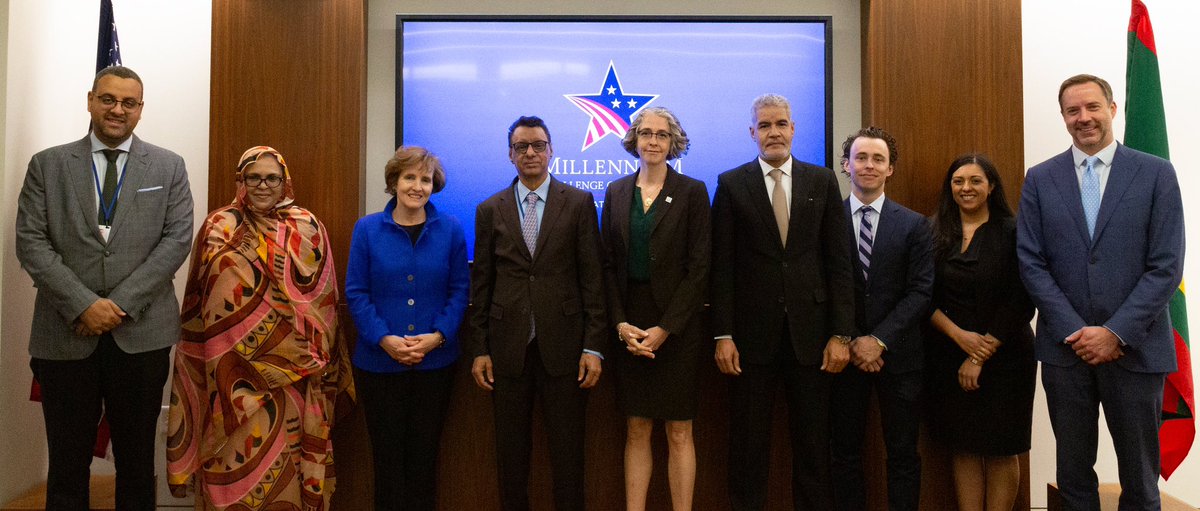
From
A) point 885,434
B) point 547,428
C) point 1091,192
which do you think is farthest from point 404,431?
point 1091,192

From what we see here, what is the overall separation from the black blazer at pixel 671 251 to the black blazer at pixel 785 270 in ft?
0.35

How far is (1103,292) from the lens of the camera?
2.74 m

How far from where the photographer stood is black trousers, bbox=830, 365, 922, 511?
3107 millimetres

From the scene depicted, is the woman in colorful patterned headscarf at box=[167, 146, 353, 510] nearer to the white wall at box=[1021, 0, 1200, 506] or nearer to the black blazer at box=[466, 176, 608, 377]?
the black blazer at box=[466, 176, 608, 377]

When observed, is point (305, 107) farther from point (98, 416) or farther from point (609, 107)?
point (98, 416)

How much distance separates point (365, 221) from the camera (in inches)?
127

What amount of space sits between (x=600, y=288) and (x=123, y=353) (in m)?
1.94

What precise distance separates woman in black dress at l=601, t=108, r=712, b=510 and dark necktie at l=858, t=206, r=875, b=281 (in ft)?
2.33

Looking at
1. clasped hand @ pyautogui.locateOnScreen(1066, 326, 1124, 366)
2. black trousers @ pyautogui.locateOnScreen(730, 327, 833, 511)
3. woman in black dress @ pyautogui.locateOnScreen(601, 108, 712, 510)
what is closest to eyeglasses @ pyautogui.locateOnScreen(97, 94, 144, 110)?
woman in black dress @ pyautogui.locateOnScreen(601, 108, 712, 510)

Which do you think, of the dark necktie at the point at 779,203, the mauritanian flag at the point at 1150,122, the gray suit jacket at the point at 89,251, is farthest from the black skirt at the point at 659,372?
the mauritanian flag at the point at 1150,122

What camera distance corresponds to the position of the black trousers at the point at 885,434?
10.2 ft

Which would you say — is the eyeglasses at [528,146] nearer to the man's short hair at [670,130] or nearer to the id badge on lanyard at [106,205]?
the man's short hair at [670,130]

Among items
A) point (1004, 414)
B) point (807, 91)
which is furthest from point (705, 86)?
point (1004, 414)

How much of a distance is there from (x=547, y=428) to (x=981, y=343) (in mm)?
1877
